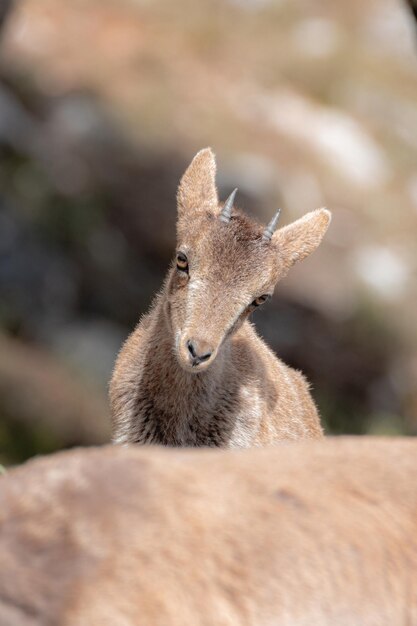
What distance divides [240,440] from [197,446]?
0.31 meters

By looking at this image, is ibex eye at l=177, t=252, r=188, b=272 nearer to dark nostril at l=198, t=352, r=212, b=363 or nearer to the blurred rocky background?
dark nostril at l=198, t=352, r=212, b=363

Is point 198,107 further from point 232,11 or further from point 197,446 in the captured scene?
point 197,446

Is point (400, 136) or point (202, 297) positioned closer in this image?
point (202, 297)

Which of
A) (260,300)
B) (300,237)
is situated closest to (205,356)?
(260,300)

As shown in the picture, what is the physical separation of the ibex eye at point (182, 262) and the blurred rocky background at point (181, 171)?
9.91 m

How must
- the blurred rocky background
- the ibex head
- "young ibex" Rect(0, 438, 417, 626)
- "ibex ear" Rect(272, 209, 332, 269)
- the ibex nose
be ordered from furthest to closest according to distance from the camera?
the blurred rocky background
"ibex ear" Rect(272, 209, 332, 269)
the ibex head
the ibex nose
"young ibex" Rect(0, 438, 417, 626)

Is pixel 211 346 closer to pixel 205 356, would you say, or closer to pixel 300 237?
pixel 205 356

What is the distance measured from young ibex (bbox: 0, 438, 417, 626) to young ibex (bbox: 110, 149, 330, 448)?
13.1 ft

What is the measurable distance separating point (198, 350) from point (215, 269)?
0.63 meters

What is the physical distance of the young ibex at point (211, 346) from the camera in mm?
7770

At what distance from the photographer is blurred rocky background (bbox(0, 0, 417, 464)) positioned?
21188 mm

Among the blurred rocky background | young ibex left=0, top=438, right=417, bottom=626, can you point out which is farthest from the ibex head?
the blurred rocky background

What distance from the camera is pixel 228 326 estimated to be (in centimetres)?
772

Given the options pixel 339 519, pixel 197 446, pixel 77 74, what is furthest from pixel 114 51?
pixel 339 519
